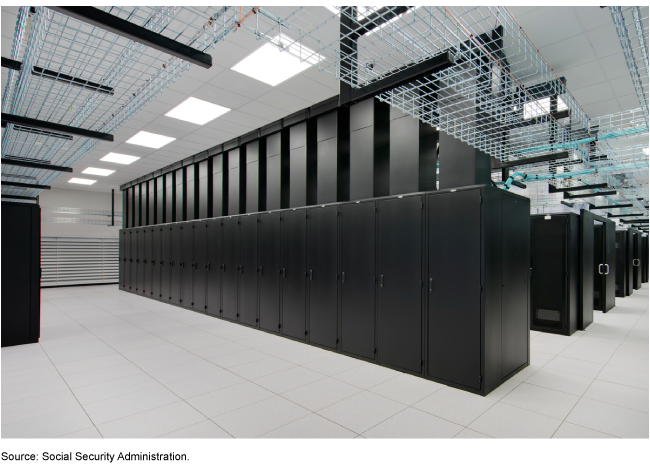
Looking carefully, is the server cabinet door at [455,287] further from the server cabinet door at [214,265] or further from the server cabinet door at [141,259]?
the server cabinet door at [141,259]

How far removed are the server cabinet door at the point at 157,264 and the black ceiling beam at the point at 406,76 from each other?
7.78m

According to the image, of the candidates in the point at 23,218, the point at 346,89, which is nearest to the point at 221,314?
the point at 23,218

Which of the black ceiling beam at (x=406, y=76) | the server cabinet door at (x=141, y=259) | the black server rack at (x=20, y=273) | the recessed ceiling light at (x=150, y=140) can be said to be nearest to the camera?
the black ceiling beam at (x=406, y=76)

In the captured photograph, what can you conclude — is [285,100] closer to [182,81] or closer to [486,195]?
[182,81]

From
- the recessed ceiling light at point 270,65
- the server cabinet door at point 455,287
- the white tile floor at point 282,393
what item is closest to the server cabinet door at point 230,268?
the white tile floor at point 282,393

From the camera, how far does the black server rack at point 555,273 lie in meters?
5.32

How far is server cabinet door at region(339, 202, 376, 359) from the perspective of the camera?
13.3 ft

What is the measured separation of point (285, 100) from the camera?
4.98m

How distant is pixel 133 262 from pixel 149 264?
1.36 meters

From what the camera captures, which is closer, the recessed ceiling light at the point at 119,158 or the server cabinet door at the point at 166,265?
the recessed ceiling light at the point at 119,158

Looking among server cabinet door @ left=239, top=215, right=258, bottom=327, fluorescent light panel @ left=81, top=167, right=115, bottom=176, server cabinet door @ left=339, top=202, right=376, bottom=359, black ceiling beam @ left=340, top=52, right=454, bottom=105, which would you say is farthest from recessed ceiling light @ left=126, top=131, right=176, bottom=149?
black ceiling beam @ left=340, top=52, right=454, bottom=105

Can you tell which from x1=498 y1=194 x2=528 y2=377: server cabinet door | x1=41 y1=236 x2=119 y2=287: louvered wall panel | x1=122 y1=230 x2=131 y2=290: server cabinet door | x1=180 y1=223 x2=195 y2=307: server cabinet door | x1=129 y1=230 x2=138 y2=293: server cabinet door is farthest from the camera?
x1=41 y1=236 x2=119 y2=287: louvered wall panel

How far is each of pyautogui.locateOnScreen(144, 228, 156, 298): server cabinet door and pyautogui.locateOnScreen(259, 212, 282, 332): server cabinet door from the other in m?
4.90

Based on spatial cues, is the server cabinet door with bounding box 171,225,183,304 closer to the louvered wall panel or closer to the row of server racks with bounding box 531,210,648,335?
the louvered wall panel
